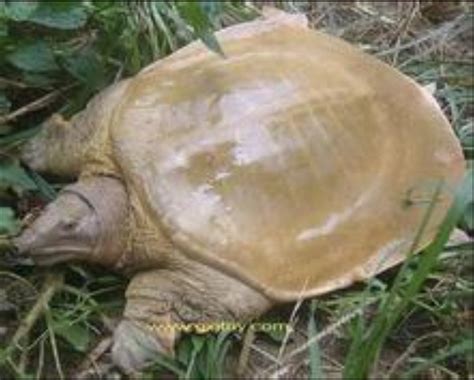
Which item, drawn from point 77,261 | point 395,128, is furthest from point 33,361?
point 395,128

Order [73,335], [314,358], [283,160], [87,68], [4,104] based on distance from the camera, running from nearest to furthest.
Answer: [314,358]
[73,335]
[283,160]
[4,104]
[87,68]

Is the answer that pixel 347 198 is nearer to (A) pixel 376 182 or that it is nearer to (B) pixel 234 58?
(A) pixel 376 182

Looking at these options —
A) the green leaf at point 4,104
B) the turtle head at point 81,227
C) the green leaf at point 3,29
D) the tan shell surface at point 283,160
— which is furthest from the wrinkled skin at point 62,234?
the green leaf at point 3,29

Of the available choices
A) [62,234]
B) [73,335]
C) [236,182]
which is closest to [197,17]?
[236,182]

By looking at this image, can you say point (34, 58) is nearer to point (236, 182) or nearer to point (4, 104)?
point (4, 104)

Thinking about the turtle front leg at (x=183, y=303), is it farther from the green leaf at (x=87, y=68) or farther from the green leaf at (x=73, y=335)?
the green leaf at (x=87, y=68)

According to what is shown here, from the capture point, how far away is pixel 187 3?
1875 millimetres

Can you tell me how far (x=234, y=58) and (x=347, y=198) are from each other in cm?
40

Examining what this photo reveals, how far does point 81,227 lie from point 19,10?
45 cm

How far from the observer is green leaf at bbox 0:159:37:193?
2324mm

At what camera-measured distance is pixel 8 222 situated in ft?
7.08

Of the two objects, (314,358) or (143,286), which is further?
(143,286)

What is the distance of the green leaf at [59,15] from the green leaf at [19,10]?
1cm

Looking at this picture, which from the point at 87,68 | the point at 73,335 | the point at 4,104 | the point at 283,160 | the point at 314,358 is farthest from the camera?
the point at 87,68
